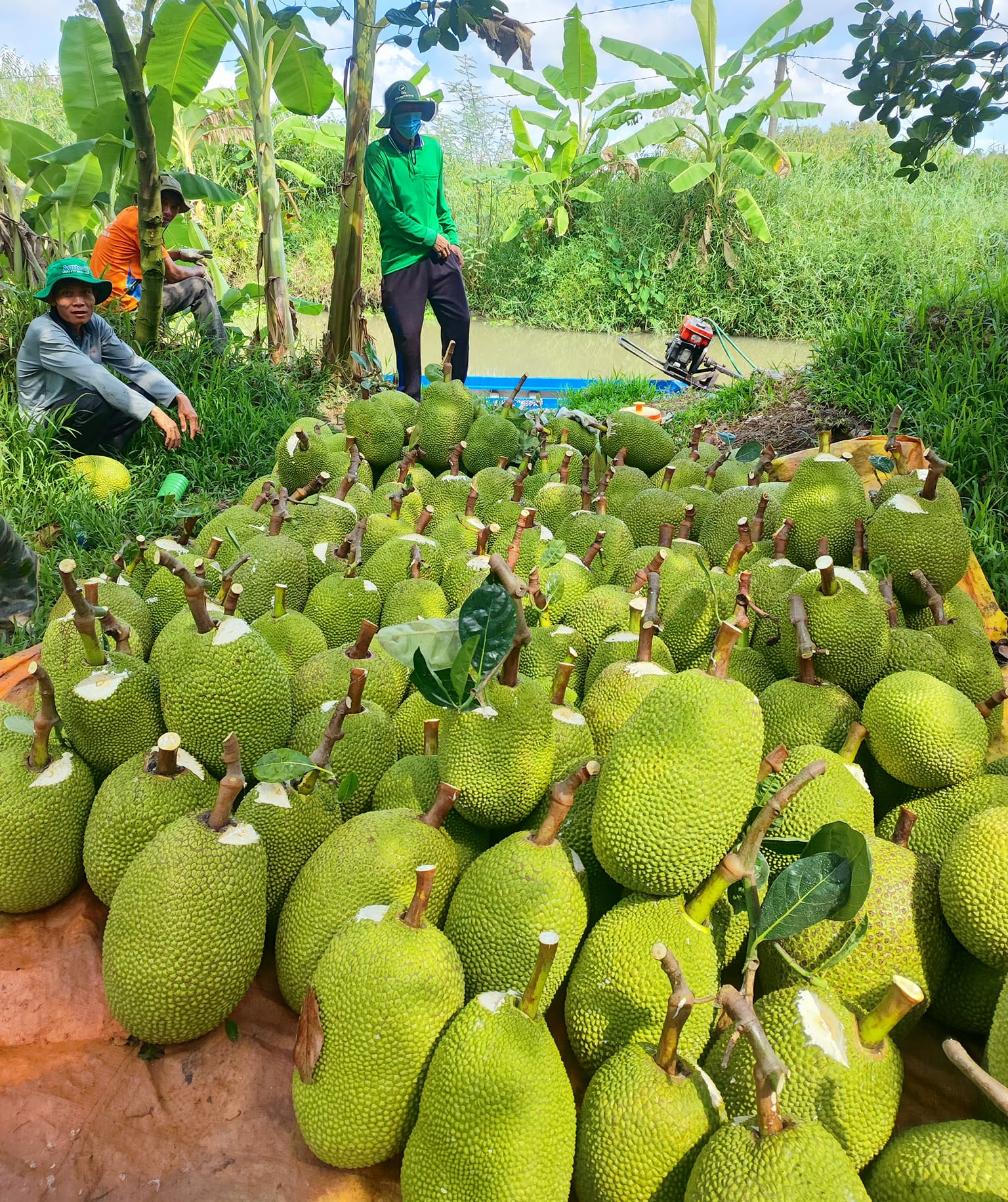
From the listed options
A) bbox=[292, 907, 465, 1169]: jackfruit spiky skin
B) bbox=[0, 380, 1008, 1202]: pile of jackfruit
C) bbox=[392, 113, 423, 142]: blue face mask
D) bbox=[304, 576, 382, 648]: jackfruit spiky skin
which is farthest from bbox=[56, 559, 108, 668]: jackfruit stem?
bbox=[392, 113, 423, 142]: blue face mask

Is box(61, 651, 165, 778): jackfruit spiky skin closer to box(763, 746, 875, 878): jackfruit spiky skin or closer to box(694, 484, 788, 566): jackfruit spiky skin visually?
box(763, 746, 875, 878): jackfruit spiky skin

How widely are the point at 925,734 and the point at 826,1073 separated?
691 mm

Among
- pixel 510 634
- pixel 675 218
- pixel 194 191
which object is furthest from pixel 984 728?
pixel 675 218

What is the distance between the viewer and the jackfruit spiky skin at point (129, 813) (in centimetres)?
139

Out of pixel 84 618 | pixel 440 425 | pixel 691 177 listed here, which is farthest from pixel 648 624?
pixel 691 177

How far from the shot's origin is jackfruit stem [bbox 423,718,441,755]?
156 centimetres

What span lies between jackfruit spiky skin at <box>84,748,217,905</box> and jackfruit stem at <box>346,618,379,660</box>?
42 cm

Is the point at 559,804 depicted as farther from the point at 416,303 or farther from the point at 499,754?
the point at 416,303

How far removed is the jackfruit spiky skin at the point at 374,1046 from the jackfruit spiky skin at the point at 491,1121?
Answer: 4 centimetres

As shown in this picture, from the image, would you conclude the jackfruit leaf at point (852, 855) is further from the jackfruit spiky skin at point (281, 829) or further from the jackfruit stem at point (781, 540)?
the jackfruit stem at point (781, 540)

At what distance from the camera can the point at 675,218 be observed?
1238 cm

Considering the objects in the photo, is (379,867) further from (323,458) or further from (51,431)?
(51,431)

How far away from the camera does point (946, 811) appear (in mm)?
1455

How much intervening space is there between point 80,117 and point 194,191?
83cm
